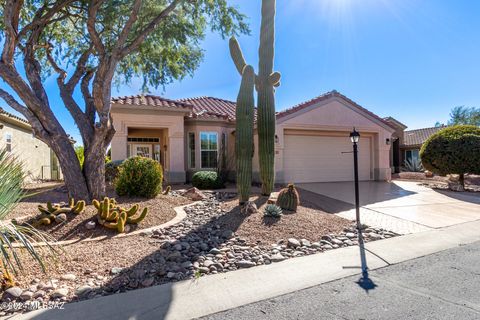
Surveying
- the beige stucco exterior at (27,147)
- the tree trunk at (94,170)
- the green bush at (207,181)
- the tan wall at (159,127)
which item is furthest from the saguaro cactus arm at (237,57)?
the beige stucco exterior at (27,147)

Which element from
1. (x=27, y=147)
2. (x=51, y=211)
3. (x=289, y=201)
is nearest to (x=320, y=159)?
(x=289, y=201)

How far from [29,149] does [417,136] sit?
3362 centimetres

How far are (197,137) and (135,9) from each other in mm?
7893

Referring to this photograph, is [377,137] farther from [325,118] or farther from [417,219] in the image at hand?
[417,219]

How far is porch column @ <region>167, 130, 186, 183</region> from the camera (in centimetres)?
1444

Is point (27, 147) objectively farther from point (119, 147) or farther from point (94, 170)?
point (94, 170)

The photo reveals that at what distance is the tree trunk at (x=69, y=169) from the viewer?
743 cm

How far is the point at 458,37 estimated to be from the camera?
11.8 meters

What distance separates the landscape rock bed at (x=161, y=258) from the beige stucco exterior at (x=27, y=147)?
1091cm

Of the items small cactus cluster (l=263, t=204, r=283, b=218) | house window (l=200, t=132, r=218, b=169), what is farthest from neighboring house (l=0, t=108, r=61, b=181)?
small cactus cluster (l=263, t=204, r=283, b=218)

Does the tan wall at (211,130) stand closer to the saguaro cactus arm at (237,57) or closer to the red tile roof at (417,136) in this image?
the saguaro cactus arm at (237,57)

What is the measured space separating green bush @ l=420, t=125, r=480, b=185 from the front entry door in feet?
51.1

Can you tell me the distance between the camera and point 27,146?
688 inches

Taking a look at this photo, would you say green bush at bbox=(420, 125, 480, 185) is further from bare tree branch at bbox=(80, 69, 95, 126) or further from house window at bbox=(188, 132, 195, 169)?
bare tree branch at bbox=(80, 69, 95, 126)
